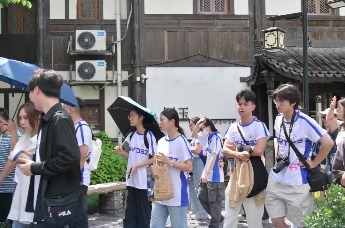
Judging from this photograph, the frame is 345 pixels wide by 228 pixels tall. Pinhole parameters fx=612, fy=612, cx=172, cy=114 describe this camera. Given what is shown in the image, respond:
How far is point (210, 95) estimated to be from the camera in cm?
1808

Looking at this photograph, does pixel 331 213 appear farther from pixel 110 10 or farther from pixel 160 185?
pixel 110 10

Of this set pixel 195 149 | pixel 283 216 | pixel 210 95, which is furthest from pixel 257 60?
pixel 283 216

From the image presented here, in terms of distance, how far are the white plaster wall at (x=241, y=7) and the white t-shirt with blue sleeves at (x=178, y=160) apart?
11373 mm

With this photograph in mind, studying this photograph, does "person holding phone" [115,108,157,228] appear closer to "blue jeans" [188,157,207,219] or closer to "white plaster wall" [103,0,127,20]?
"blue jeans" [188,157,207,219]

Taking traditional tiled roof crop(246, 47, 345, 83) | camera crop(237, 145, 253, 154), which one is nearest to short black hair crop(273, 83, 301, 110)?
camera crop(237, 145, 253, 154)

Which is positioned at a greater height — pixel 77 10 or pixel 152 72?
pixel 77 10

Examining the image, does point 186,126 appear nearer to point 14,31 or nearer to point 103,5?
point 103,5

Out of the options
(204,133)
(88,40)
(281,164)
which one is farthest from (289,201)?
(88,40)

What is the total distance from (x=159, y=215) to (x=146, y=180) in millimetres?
775

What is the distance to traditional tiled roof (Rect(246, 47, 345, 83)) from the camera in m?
16.1

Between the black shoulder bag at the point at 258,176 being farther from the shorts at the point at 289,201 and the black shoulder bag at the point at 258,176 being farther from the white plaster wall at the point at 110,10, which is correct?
the white plaster wall at the point at 110,10

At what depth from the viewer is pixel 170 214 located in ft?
23.5

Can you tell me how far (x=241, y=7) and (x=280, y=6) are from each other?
1190 mm

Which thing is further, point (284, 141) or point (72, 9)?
point (72, 9)
